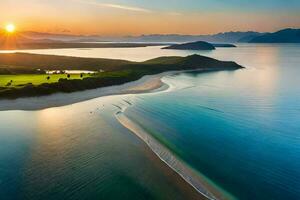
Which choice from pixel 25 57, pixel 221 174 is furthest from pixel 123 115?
pixel 25 57

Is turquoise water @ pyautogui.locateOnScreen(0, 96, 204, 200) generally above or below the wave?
above

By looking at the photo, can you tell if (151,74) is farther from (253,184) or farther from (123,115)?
(253,184)

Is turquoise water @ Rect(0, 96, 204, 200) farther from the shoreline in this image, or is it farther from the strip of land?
the strip of land

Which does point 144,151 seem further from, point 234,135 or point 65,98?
point 65,98

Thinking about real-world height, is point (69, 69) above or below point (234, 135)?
below

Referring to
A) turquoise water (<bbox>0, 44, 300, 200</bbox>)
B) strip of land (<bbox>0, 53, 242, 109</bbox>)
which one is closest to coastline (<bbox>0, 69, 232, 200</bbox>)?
strip of land (<bbox>0, 53, 242, 109</bbox>)

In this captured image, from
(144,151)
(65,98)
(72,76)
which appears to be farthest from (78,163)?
(72,76)
